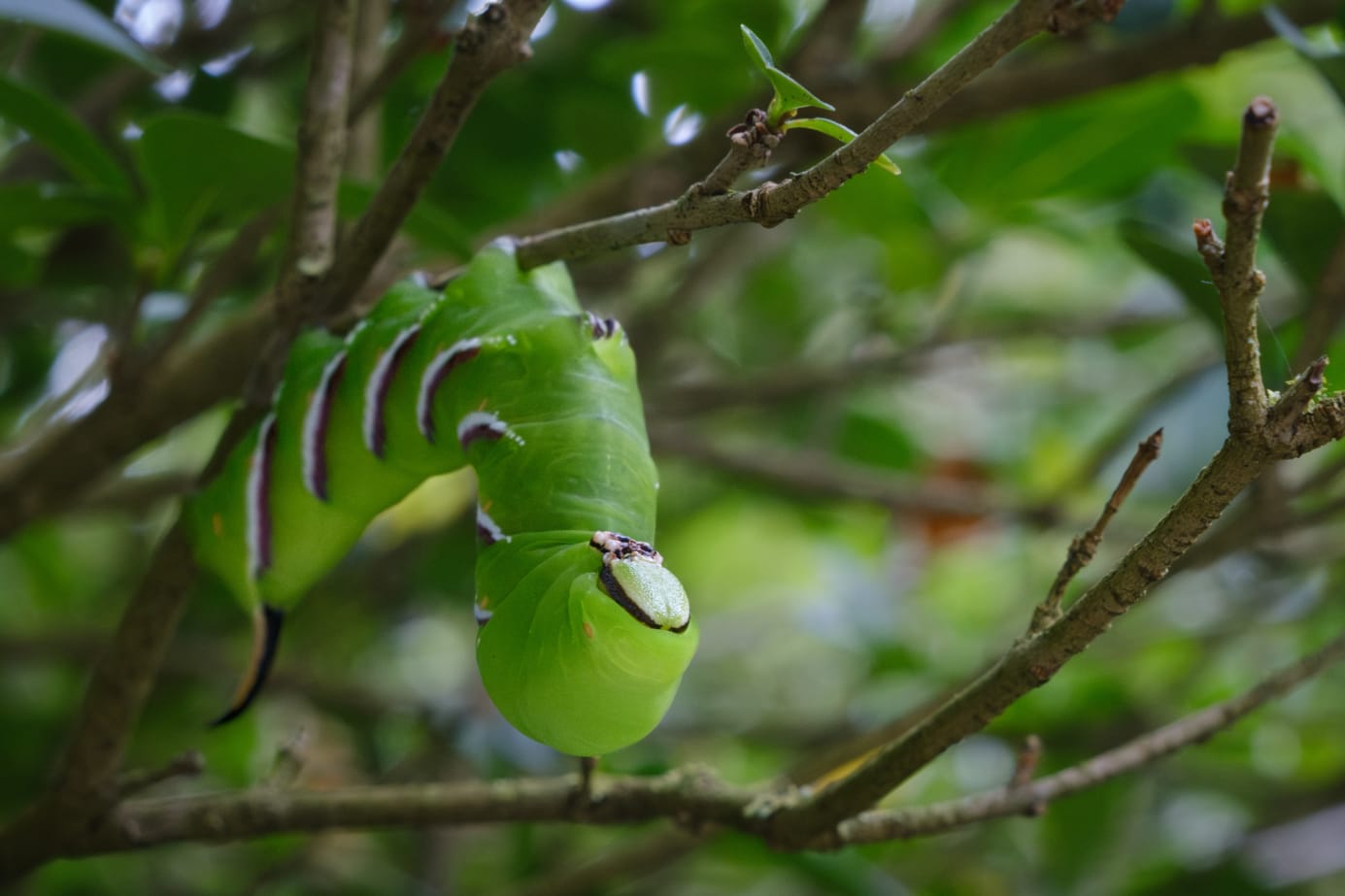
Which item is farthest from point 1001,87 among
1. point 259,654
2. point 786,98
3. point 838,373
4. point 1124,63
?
point 259,654

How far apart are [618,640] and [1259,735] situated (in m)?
1.69

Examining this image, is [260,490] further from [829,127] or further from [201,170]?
[829,127]

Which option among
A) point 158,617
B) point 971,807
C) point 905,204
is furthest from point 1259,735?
point 158,617

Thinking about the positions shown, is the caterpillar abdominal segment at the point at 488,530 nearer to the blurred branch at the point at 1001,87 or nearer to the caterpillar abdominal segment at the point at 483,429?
the caterpillar abdominal segment at the point at 483,429

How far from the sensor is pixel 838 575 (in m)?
A: 1.96

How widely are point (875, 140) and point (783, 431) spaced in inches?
68.6

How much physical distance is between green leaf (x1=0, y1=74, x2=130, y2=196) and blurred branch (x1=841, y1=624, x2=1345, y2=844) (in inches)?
29.1

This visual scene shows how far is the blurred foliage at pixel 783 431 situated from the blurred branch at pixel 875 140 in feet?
1.37

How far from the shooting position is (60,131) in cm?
94

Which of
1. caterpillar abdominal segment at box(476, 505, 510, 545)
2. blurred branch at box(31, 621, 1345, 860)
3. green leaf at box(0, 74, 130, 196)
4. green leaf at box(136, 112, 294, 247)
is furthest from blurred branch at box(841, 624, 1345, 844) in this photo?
green leaf at box(0, 74, 130, 196)

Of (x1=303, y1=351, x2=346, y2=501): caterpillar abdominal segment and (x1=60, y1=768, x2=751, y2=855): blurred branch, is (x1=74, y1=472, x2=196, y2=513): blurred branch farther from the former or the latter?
(x1=303, y1=351, x2=346, y2=501): caterpillar abdominal segment

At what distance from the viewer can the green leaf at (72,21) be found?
0.75m

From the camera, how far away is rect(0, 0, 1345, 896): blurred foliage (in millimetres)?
1229

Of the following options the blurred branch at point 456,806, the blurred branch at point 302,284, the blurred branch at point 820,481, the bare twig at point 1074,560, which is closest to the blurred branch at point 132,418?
the blurred branch at point 302,284
